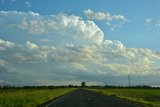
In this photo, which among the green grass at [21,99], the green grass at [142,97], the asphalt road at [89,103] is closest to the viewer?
the green grass at [21,99]

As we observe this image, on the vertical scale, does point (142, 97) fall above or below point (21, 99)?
above

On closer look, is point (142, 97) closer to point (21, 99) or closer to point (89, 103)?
point (21, 99)

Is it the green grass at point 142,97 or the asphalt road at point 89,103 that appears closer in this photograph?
the asphalt road at point 89,103

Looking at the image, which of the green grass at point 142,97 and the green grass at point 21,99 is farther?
the green grass at point 142,97

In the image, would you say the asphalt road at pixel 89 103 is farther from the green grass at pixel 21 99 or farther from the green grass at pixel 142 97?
the green grass at pixel 142 97

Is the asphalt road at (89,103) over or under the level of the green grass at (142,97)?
under

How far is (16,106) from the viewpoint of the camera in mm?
33969

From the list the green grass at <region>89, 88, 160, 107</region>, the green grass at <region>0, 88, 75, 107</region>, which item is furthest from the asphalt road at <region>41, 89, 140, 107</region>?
the green grass at <region>89, 88, 160, 107</region>

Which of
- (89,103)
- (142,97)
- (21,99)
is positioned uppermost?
(142,97)

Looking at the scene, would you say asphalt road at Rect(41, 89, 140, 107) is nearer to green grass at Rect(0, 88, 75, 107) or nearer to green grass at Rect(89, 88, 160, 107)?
green grass at Rect(0, 88, 75, 107)

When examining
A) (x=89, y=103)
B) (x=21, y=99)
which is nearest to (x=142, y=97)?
(x=21, y=99)

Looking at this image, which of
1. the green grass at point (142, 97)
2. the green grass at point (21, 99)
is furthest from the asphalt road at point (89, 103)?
the green grass at point (142, 97)

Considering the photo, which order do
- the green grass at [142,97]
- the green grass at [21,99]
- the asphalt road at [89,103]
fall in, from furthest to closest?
the green grass at [142,97] < the asphalt road at [89,103] < the green grass at [21,99]

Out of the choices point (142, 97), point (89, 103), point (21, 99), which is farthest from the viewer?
point (142, 97)
